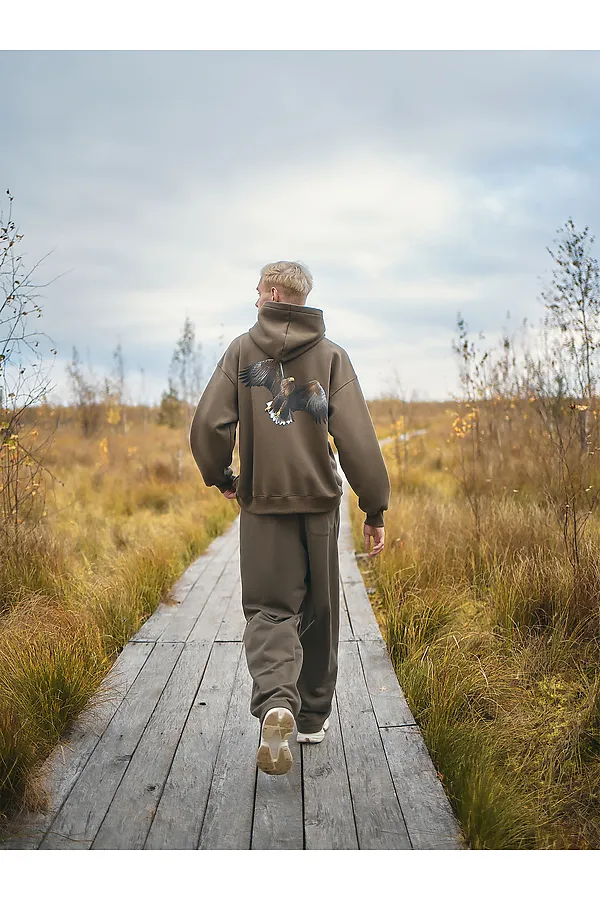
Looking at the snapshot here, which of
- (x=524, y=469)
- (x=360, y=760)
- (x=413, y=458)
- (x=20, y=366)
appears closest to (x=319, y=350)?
(x=360, y=760)

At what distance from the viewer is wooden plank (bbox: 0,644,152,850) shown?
2.07 m

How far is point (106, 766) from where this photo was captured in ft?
8.09

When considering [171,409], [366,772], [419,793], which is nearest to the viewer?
[419,793]

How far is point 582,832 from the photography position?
98.1 inches

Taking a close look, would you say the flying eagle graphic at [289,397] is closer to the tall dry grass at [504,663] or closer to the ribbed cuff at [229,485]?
the ribbed cuff at [229,485]

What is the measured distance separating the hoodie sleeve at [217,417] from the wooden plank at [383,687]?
1239mm

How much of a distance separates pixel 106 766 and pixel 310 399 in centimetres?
149

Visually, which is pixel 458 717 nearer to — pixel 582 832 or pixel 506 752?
pixel 506 752

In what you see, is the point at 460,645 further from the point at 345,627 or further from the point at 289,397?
the point at 289,397

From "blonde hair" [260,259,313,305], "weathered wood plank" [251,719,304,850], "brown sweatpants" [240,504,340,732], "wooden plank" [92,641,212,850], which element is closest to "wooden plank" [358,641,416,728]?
"brown sweatpants" [240,504,340,732]

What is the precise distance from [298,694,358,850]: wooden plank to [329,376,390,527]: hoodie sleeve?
36.4 inches

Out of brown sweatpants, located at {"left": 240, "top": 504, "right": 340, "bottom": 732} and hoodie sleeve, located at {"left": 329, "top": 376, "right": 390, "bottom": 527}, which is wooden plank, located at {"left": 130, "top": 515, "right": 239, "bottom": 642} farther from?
hoodie sleeve, located at {"left": 329, "top": 376, "right": 390, "bottom": 527}

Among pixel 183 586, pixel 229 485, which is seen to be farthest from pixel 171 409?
pixel 229 485

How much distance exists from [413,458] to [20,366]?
9437 mm
